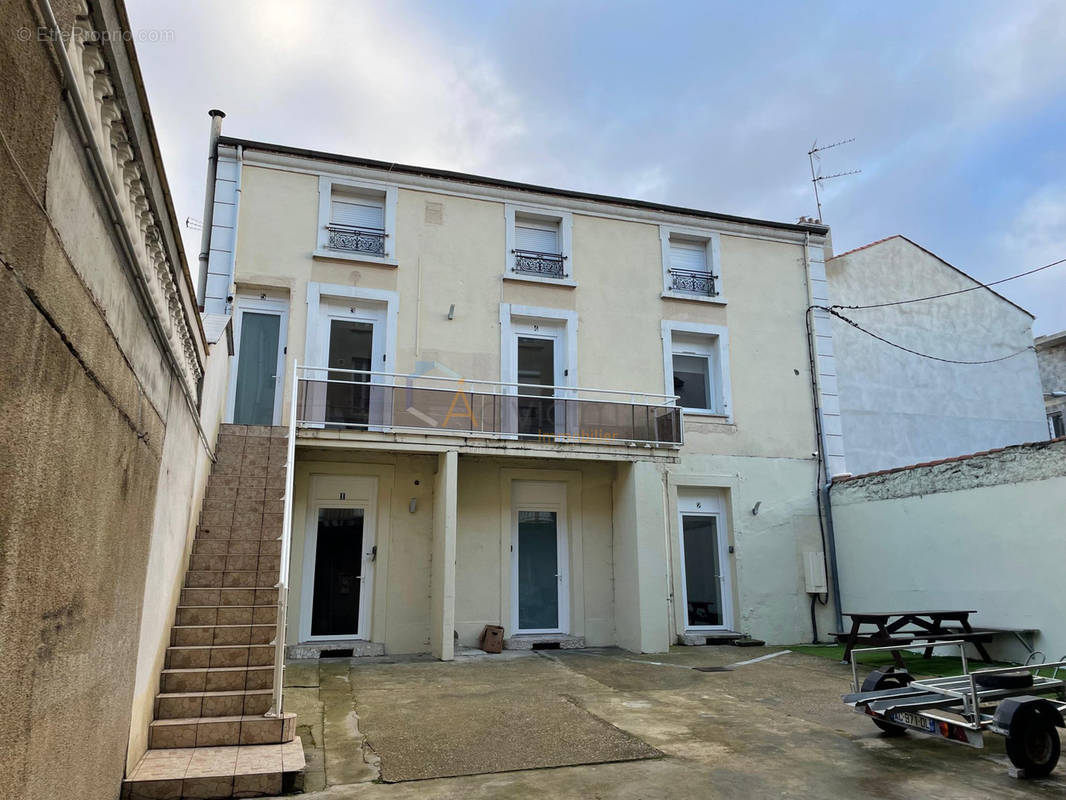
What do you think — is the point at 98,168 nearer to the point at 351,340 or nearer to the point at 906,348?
the point at 351,340

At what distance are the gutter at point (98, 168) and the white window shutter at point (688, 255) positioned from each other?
1066cm

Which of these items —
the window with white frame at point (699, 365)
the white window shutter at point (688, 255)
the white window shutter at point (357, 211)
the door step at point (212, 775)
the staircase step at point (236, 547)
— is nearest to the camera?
the door step at point (212, 775)

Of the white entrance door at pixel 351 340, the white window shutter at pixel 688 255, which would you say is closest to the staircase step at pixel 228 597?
the white entrance door at pixel 351 340

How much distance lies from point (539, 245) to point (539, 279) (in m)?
0.86

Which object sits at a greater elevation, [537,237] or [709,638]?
[537,237]

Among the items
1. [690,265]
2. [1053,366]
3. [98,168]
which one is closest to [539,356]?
[690,265]

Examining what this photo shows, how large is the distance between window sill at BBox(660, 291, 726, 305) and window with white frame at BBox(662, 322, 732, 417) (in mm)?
464

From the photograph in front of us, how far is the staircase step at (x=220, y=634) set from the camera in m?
5.88

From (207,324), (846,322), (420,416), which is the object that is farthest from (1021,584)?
(207,324)

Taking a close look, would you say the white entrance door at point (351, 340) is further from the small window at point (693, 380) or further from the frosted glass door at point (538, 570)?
the small window at point (693, 380)

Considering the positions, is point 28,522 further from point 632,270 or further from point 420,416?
point 632,270

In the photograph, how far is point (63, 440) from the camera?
96.6 inches

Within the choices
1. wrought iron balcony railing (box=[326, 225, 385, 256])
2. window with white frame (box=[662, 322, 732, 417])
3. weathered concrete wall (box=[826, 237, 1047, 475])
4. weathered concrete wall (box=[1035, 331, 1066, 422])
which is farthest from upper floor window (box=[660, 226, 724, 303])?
weathered concrete wall (box=[1035, 331, 1066, 422])

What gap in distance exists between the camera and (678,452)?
11.6 meters
